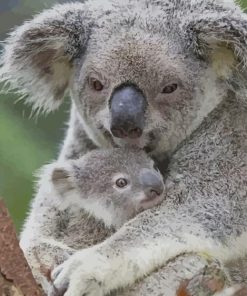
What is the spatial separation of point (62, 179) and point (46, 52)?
2.05 feet

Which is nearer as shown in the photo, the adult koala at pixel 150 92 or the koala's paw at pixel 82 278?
the koala's paw at pixel 82 278

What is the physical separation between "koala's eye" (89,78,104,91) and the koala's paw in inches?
30.9

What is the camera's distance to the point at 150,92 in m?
3.46

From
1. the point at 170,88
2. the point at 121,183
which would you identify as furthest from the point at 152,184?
the point at 170,88

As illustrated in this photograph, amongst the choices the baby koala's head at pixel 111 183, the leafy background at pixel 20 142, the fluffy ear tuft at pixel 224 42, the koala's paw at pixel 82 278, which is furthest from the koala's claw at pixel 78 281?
the leafy background at pixel 20 142

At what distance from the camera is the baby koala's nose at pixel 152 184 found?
3383 millimetres

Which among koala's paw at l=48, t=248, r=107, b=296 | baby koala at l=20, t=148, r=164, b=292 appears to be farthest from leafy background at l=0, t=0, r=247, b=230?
koala's paw at l=48, t=248, r=107, b=296

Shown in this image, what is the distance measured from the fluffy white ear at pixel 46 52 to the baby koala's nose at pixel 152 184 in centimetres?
70

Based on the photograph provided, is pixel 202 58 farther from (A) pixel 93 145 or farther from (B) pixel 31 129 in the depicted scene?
(B) pixel 31 129

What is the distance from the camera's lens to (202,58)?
3670 mm

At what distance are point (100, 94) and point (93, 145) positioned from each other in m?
0.41

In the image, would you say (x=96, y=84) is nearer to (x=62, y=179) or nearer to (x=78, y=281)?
(x=62, y=179)

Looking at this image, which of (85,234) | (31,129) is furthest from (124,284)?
Result: (31,129)

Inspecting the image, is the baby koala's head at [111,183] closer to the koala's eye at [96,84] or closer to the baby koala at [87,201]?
the baby koala at [87,201]
